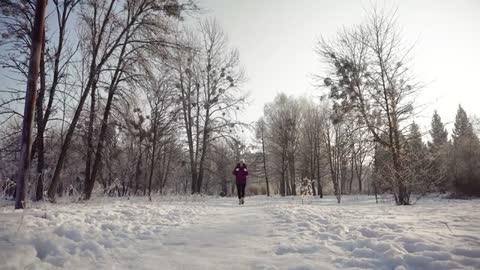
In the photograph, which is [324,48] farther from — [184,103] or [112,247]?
[112,247]

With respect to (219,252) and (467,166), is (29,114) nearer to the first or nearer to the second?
(219,252)

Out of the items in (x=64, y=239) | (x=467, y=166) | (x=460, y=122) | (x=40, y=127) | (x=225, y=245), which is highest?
(x=460, y=122)

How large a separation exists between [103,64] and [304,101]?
24.0 metres

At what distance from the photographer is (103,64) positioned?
936 cm

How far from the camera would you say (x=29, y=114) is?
16.9 ft

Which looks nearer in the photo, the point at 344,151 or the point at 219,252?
the point at 219,252

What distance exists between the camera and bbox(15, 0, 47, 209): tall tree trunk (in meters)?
4.98

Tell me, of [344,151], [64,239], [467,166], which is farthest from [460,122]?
[64,239]

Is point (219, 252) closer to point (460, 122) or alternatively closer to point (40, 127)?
point (40, 127)

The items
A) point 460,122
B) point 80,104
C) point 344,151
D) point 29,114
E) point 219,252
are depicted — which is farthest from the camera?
point 460,122

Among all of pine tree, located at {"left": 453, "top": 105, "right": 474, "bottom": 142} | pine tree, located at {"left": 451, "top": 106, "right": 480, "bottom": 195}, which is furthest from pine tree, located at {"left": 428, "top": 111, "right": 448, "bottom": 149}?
pine tree, located at {"left": 451, "top": 106, "right": 480, "bottom": 195}

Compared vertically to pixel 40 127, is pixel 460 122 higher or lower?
higher

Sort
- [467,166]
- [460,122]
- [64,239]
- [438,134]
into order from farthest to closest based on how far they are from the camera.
A: [460,122], [438,134], [467,166], [64,239]

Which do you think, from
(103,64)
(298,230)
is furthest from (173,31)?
(298,230)
